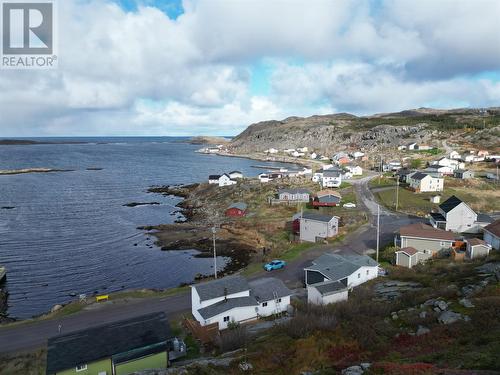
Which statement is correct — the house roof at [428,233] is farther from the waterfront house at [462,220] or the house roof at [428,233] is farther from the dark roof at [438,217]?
the dark roof at [438,217]

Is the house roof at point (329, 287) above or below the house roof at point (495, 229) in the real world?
below

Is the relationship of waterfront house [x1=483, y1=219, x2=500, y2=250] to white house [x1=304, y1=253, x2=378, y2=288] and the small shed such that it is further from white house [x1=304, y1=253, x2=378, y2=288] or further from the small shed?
the small shed

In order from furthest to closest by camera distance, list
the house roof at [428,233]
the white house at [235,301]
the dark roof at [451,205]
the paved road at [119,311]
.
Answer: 1. the dark roof at [451,205]
2. the house roof at [428,233]
3. the white house at [235,301]
4. the paved road at [119,311]

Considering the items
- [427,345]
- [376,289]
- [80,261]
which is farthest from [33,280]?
[427,345]

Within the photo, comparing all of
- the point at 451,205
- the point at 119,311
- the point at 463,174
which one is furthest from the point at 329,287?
the point at 463,174

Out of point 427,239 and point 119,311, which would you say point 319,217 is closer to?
point 427,239

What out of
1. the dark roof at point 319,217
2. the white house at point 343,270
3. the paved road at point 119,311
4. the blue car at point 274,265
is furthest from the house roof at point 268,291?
the dark roof at point 319,217

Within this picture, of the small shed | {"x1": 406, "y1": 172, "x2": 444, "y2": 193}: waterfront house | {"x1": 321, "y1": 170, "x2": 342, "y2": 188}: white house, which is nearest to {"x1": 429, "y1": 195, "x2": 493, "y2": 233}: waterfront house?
the small shed
